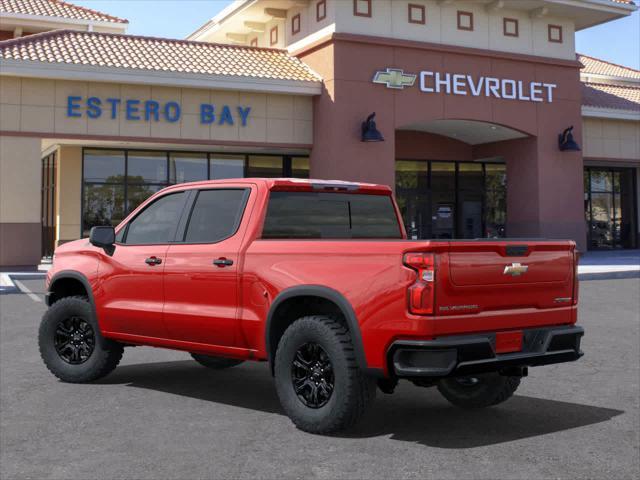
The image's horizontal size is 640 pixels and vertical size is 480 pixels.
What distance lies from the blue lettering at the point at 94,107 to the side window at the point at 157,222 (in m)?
18.4

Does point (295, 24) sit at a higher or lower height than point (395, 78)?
higher

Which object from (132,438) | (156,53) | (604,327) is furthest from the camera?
(156,53)

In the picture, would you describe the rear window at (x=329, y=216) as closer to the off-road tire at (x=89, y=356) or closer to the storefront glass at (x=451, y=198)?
the off-road tire at (x=89, y=356)

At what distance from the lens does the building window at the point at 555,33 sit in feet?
102

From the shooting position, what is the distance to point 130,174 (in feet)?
94.7

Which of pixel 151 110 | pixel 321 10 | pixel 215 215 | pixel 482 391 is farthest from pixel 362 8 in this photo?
pixel 482 391

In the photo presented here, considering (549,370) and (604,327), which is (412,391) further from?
(604,327)

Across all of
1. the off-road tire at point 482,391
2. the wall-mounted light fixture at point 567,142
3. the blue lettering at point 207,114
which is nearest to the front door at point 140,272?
the off-road tire at point 482,391

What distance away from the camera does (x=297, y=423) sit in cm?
601

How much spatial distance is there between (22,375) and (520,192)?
26004 mm

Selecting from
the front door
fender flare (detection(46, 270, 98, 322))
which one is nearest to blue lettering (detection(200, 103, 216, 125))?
fender flare (detection(46, 270, 98, 322))

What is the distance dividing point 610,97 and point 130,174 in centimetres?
2135

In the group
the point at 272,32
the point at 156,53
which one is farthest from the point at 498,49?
the point at 156,53

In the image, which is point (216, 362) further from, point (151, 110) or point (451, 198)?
point (451, 198)
